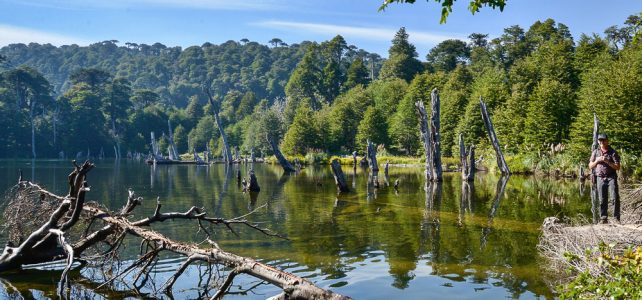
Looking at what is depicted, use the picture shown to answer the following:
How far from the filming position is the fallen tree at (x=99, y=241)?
8836 mm

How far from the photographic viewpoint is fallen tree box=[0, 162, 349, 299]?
8.84 metres

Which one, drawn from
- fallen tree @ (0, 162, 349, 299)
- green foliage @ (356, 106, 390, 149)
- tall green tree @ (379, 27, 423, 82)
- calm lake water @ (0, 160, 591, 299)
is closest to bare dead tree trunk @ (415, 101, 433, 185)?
calm lake water @ (0, 160, 591, 299)

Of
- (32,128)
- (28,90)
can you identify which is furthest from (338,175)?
(28,90)

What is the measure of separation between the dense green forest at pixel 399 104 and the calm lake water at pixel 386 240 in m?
5.38

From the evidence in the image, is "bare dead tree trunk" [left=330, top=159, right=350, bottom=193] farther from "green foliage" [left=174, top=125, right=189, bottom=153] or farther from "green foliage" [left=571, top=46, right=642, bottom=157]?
"green foliage" [left=174, top=125, right=189, bottom=153]

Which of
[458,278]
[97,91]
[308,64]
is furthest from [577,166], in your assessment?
[97,91]

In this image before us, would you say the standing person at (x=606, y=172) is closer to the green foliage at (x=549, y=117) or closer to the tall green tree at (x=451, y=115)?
the green foliage at (x=549, y=117)

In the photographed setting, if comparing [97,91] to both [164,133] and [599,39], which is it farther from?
[599,39]

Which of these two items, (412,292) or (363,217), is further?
(363,217)

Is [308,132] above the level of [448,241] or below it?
above

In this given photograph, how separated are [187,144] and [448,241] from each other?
4327 inches

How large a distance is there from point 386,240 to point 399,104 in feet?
221

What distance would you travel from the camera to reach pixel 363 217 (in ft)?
66.7

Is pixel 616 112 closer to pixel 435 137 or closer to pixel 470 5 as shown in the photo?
pixel 435 137
